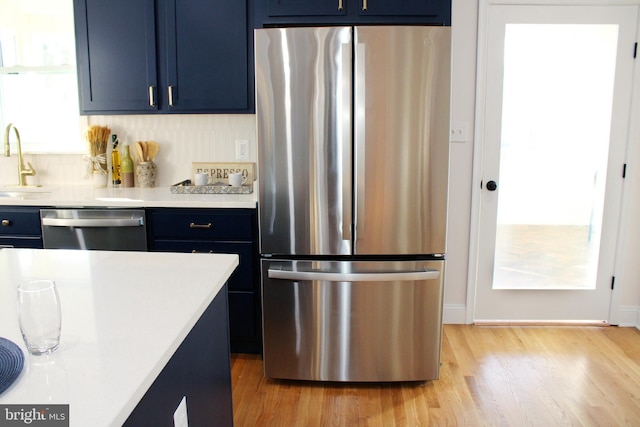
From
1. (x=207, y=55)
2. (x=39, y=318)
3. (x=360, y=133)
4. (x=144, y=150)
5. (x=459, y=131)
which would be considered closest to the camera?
(x=39, y=318)

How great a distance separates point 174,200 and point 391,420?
153cm

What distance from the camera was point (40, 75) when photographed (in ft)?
10.4

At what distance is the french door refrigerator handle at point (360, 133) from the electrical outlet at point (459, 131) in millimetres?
993

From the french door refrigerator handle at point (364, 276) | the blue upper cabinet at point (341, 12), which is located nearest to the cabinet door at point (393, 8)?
the blue upper cabinet at point (341, 12)

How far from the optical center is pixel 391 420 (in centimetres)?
216

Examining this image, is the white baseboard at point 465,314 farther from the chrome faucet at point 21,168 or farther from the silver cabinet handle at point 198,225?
the chrome faucet at point 21,168

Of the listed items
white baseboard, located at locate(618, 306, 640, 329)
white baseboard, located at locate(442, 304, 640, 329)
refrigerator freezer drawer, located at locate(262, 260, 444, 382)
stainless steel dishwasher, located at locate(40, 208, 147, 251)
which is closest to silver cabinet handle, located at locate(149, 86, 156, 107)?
stainless steel dishwasher, located at locate(40, 208, 147, 251)

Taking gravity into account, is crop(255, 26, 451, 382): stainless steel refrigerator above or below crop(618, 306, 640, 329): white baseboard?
above

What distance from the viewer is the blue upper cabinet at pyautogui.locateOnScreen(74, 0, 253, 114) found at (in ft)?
8.73

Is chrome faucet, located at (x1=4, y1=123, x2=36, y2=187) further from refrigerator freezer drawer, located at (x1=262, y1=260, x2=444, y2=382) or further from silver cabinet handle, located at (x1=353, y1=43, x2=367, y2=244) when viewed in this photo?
silver cabinet handle, located at (x1=353, y1=43, x2=367, y2=244)

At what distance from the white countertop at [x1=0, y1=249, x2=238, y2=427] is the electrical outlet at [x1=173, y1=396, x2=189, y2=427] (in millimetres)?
214

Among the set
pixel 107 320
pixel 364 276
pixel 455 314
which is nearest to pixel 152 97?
pixel 364 276

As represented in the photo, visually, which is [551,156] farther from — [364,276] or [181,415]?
[181,415]

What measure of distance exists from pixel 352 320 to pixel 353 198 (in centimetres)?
59
